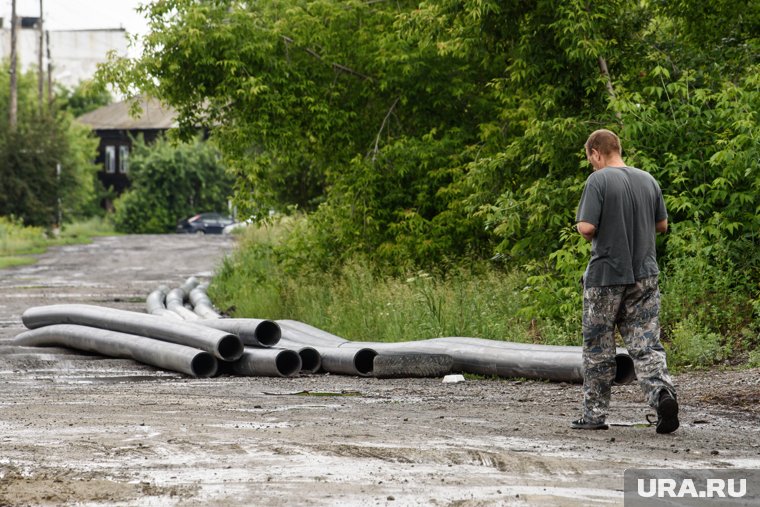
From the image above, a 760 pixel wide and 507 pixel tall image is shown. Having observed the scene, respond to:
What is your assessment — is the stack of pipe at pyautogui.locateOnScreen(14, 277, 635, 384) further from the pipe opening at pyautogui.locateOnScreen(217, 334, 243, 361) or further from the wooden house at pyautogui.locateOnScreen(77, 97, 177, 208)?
the wooden house at pyautogui.locateOnScreen(77, 97, 177, 208)

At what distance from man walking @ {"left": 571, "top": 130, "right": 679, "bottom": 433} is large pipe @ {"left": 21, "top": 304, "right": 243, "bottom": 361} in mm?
5407

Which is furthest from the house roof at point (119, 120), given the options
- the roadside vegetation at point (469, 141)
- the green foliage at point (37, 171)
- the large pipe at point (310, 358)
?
the large pipe at point (310, 358)

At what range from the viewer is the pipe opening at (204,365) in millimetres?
12656

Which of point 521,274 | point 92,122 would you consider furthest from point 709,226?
point 92,122

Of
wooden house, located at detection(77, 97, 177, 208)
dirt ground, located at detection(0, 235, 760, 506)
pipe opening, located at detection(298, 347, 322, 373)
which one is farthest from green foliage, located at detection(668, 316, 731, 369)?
wooden house, located at detection(77, 97, 177, 208)

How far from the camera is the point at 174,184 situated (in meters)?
67.7

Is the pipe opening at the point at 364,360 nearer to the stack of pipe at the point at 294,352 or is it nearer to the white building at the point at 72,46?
the stack of pipe at the point at 294,352

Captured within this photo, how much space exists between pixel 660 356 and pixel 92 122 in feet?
266

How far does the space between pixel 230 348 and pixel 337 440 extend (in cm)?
531

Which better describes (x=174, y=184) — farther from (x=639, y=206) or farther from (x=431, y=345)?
(x=639, y=206)

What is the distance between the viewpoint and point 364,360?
41.2 feet

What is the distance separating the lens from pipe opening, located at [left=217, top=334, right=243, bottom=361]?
1258cm

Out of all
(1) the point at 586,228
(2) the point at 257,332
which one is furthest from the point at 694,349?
(2) the point at 257,332

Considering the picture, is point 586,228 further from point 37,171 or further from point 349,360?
point 37,171
